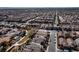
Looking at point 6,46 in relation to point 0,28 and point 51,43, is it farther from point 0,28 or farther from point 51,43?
point 0,28

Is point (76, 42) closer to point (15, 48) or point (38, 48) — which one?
point (38, 48)

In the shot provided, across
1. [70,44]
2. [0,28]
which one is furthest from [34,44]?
[0,28]

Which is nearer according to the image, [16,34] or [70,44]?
[70,44]
